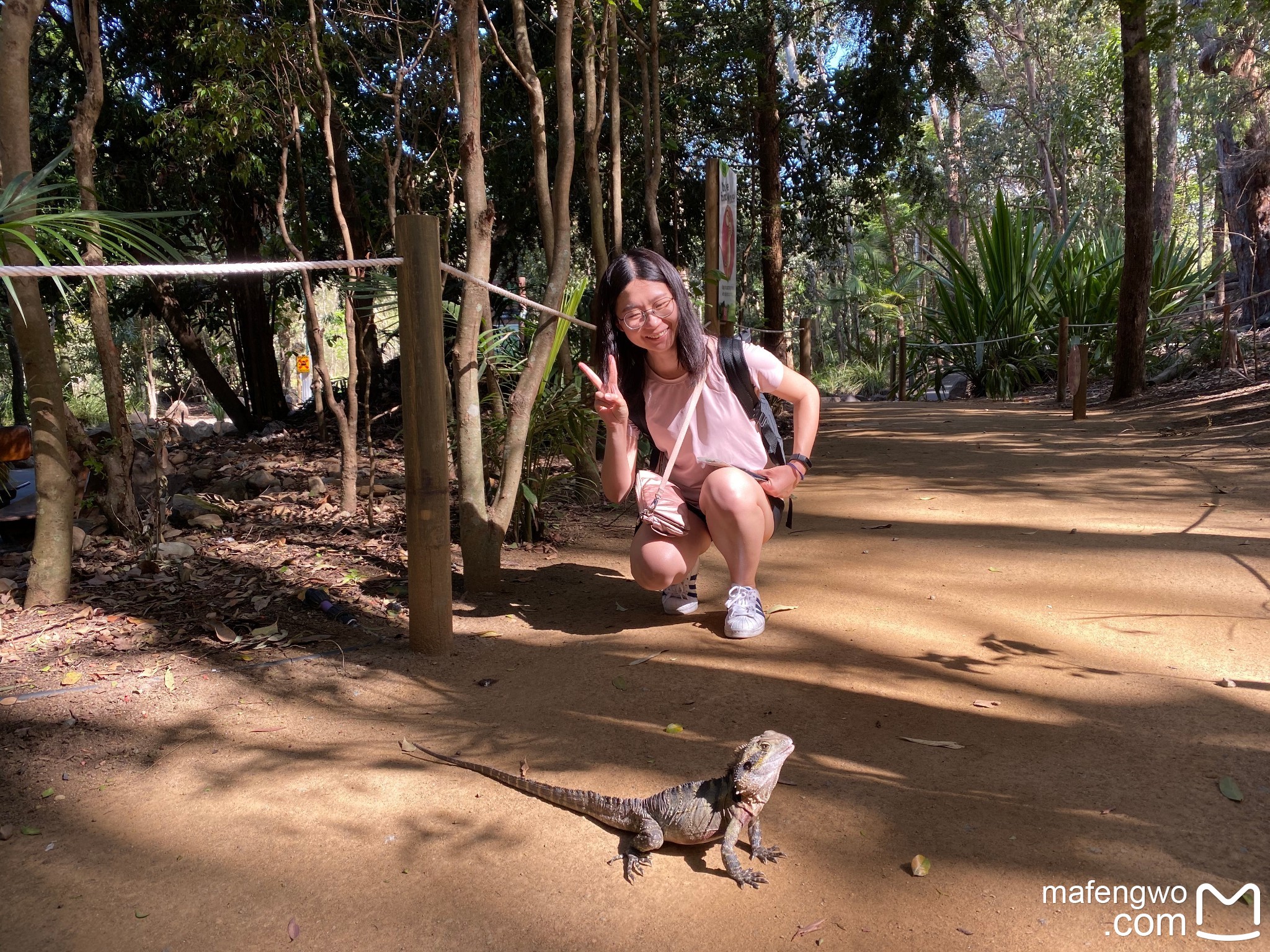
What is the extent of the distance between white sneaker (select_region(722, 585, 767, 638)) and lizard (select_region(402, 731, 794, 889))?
1.02 m

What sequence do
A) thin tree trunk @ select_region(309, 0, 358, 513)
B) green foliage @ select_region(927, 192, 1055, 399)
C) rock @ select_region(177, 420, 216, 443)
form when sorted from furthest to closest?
green foliage @ select_region(927, 192, 1055, 399) < rock @ select_region(177, 420, 216, 443) < thin tree trunk @ select_region(309, 0, 358, 513)

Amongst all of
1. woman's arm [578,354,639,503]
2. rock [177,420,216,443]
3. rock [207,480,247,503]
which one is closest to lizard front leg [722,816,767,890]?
woman's arm [578,354,639,503]

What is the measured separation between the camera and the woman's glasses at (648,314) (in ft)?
9.04

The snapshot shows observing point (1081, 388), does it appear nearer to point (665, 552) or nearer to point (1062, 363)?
point (1062, 363)

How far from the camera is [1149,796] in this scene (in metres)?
1.88

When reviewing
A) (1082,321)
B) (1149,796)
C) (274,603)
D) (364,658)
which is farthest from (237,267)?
(1082,321)

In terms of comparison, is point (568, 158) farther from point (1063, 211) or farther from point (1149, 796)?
point (1063, 211)

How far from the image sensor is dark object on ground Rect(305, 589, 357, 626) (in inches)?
127

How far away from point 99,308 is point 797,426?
2764 millimetres

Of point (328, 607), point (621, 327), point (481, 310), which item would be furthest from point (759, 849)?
point (481, 310)

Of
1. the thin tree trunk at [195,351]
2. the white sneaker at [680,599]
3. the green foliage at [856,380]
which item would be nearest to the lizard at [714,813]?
the white sneaker at [680,599]

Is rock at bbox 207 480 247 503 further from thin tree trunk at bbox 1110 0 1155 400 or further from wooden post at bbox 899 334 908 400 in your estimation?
wooden post at bbox 899 334 908 400

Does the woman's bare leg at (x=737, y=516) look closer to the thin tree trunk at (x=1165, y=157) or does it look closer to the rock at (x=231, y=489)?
the rock at (x=231, y=489)

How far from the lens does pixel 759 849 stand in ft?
5.90
